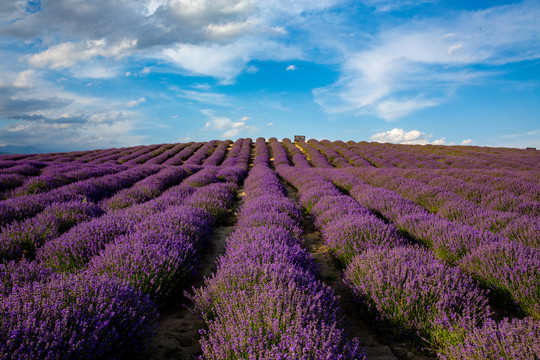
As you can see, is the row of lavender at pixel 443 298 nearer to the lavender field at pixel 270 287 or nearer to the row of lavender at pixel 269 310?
the lavender field at pixel 270 287

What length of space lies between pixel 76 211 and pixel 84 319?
3.60 meters

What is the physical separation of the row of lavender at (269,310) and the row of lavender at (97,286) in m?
0.49

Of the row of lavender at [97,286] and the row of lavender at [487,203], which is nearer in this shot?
the row of lavender at [97,286]

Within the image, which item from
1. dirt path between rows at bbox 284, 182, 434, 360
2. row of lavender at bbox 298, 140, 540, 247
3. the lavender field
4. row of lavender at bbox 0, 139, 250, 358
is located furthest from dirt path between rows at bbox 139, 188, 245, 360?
row of lavender at bbox 298, 140, 540, 247

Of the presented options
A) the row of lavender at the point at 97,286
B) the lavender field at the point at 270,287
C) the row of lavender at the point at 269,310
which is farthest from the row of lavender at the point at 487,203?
the row of lavender at the point at 97,286

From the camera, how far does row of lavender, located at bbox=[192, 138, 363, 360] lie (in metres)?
1.51

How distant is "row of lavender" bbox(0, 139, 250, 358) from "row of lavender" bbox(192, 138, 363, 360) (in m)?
0.49

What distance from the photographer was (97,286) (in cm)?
195

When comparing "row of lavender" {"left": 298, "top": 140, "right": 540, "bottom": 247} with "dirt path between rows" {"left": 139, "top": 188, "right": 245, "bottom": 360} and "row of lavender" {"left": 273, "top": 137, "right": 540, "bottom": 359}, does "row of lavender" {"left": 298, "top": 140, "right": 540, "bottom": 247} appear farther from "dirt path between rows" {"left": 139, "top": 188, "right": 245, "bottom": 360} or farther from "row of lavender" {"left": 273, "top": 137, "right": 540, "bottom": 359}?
"dirt path between rows" {"left": 139, "top": 188, "right": 245, "bottom": 360}

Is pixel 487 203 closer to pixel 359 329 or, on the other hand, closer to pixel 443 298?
pixel 443 298

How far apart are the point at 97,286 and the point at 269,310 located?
3.99 feet

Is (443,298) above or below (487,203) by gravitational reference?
below

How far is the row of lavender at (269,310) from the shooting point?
59.3 inches

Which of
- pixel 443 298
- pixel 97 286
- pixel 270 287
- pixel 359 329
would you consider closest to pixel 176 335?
pixel 97 286
